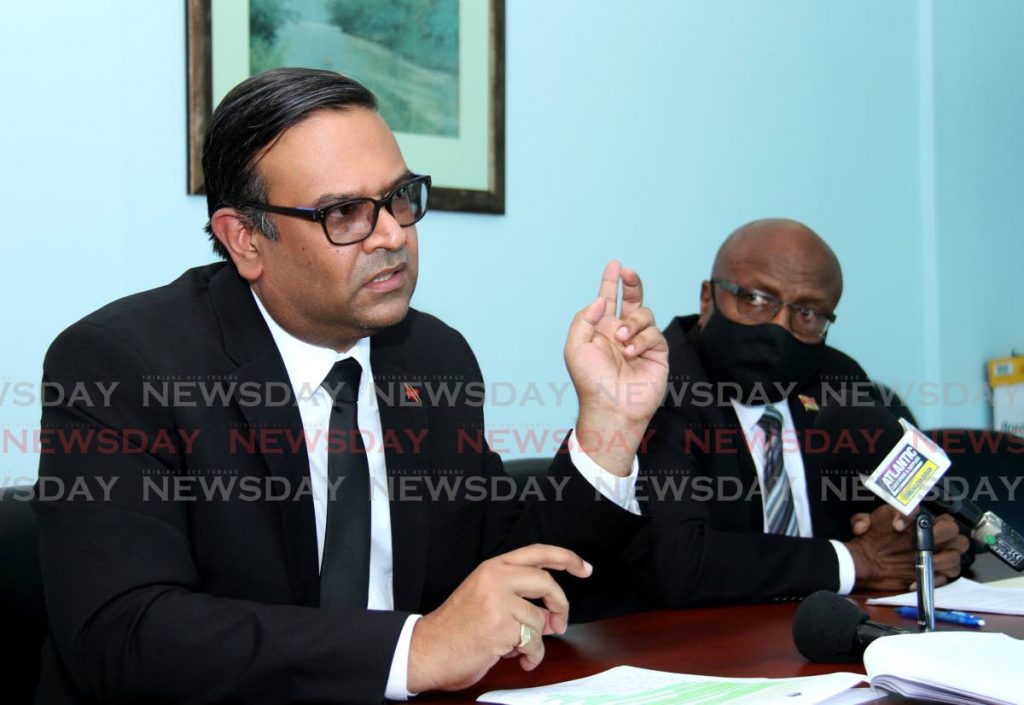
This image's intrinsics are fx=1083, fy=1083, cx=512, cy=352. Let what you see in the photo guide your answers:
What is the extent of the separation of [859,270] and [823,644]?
2678 millimetres

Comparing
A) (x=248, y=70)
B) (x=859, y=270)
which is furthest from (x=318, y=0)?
(x=859, y=270)

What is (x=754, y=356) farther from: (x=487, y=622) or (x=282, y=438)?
(x=487, y=622)

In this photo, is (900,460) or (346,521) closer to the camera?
(900,460)

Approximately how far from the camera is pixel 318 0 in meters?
2.76

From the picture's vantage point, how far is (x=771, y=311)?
8.56 feet

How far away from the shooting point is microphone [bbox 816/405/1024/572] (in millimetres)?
1519

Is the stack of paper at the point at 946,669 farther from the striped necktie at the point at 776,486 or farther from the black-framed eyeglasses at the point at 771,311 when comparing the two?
the black-framed eyeglasses at the point at 771,311

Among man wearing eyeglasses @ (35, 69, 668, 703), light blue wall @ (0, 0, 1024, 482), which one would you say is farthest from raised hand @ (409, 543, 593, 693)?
light blue wall @ (0, 0, 1024, 482)

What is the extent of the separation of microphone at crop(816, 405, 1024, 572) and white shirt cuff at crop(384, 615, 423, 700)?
0.69 meters

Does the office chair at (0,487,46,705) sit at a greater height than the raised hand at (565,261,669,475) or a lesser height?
lesser

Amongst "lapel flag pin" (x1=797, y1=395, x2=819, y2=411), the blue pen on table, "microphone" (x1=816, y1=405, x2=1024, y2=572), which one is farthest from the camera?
"lapel flag pin" (x1=797, y1=395, x2=819, y2=411)

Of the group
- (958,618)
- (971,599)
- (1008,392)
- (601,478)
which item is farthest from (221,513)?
Result: (1008,392)

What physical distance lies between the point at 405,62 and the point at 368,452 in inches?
55.3

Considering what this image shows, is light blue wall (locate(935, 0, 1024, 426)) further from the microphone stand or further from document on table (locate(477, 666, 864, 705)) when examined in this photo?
document on table (locate(477, 666, 864, 705))
